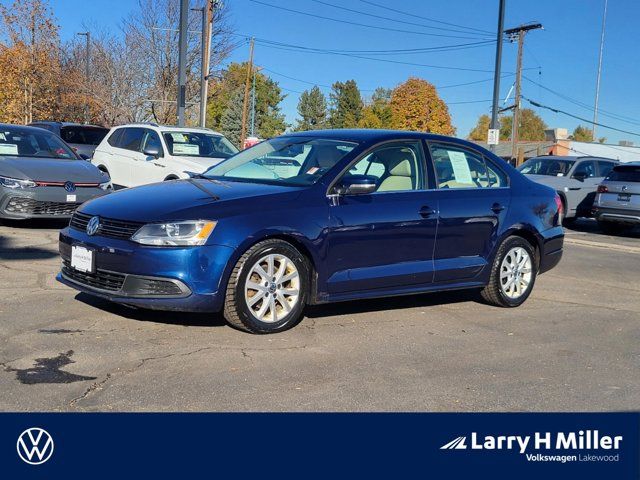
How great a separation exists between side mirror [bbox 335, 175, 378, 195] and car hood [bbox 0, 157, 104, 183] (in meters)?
5.91

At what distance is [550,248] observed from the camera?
24.8ft

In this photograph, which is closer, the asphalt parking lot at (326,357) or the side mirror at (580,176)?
the asphalt parking lot at (326,357)

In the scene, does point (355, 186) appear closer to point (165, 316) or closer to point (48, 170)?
point (165, 316)

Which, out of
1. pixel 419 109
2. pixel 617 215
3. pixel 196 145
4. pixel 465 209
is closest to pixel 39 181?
pixel 196 145

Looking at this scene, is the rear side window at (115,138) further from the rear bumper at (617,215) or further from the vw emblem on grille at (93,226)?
the rear bumper at (617,215)

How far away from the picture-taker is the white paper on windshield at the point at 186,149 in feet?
42.1

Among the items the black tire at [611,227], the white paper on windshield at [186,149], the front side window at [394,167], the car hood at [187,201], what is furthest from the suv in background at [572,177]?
the car hood at [187,201]

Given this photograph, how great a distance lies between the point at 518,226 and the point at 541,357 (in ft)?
6.18

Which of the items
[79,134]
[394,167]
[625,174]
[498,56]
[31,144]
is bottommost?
[394,167]

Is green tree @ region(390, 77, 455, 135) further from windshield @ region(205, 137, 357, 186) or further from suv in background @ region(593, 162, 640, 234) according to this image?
windshield @ region(205, 137, 357, 186)

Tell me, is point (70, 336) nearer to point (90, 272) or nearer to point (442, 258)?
point (90, 272)

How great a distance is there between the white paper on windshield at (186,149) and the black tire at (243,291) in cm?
766

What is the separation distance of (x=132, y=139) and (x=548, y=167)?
384 inches
